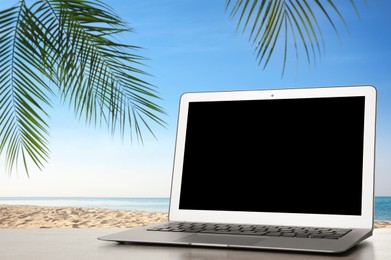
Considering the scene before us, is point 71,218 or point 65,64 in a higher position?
point 65,64

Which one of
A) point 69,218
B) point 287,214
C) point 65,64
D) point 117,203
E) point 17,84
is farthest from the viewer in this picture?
point 117,203

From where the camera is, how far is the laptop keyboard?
3.14ft

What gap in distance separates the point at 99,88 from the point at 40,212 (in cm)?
676

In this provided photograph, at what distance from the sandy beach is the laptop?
6427 mm

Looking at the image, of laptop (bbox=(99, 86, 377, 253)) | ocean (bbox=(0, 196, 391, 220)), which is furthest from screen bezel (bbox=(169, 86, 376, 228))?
ocean (bbox=(0, 196, 391, 220))

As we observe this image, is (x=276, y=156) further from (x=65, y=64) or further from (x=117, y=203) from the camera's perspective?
(x=117, y=203)

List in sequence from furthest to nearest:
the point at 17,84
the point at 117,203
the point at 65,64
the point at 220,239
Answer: the point at 117,203 < the point at 65,64 < the point at 17,84 < the point at 220,239

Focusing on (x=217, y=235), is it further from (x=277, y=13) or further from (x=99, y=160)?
(x=99, y=160)

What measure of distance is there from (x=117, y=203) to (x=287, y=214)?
9774 millimetres

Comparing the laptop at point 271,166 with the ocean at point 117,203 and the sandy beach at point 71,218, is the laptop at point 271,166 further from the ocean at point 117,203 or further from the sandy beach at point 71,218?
the ocean at point 117,203

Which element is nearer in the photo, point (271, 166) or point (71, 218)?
point (271, 166)

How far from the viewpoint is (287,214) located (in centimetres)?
109

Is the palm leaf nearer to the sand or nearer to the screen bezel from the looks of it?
the screen bezel

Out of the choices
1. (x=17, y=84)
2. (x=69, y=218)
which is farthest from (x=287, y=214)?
(x=69, y=218)
